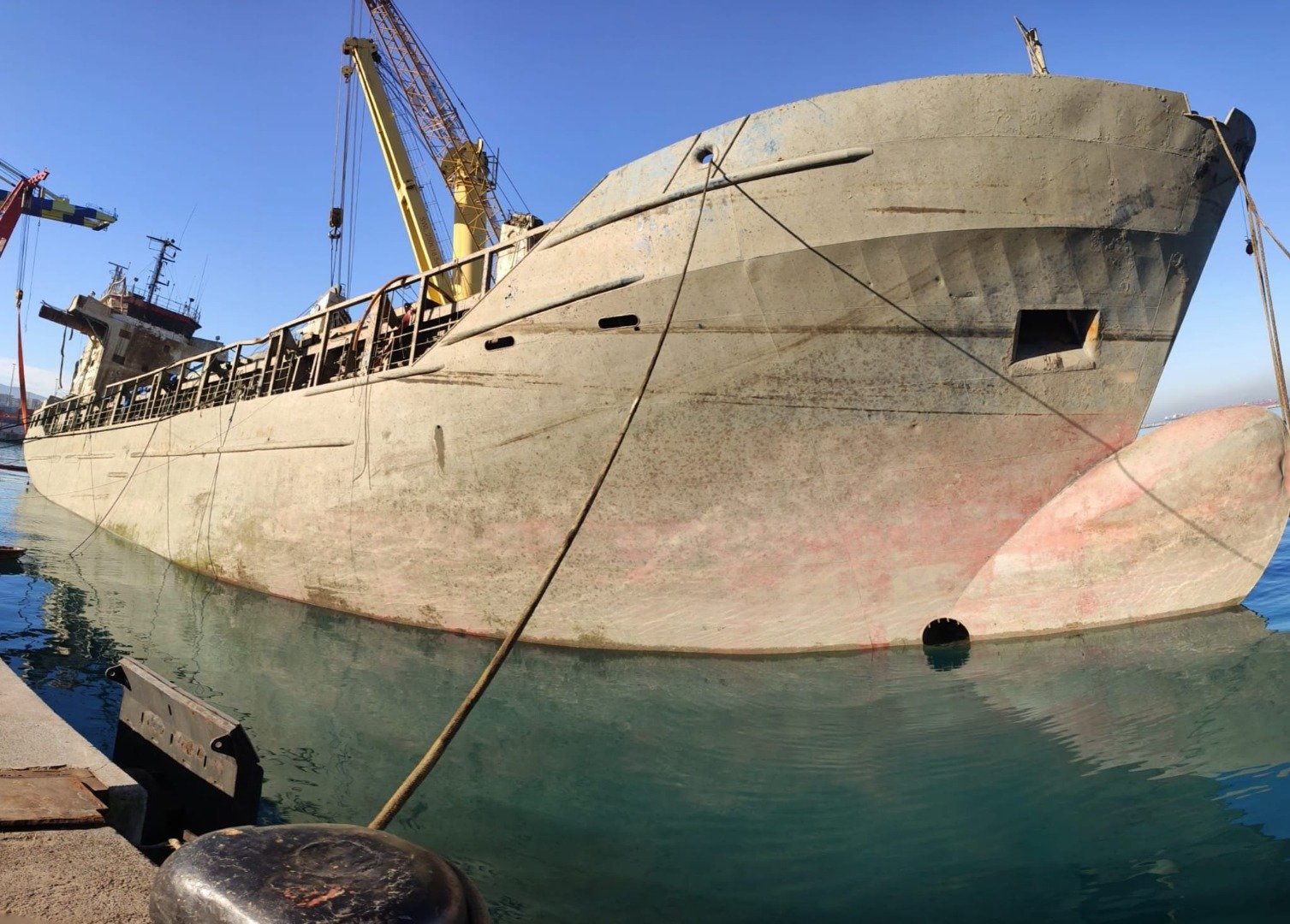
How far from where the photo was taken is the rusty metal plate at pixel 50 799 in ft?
6.96

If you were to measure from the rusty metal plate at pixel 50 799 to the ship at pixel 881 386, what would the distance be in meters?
4.27

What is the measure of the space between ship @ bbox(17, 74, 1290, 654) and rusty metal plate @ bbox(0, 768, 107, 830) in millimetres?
4270

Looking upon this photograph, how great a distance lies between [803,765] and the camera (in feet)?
12.3

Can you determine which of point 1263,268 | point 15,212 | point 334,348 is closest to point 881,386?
point 1263,268

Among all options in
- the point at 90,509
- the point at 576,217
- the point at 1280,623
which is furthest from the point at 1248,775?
the point at 90,509

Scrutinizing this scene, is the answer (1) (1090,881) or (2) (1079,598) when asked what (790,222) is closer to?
(2) (1079,598)

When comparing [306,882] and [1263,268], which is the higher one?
[1263,268]

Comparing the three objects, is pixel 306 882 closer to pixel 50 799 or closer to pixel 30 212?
pixel 50 799

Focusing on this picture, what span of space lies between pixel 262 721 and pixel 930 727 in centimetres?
448

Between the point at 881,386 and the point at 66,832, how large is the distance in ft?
18.7

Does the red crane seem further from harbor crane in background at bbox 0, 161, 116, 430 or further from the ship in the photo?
the ship

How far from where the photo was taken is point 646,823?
3.18m

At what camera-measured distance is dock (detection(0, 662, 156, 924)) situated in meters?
1.76

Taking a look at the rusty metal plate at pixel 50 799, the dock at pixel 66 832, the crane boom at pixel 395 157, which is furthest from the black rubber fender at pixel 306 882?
the crane boom at pixel 395 157
